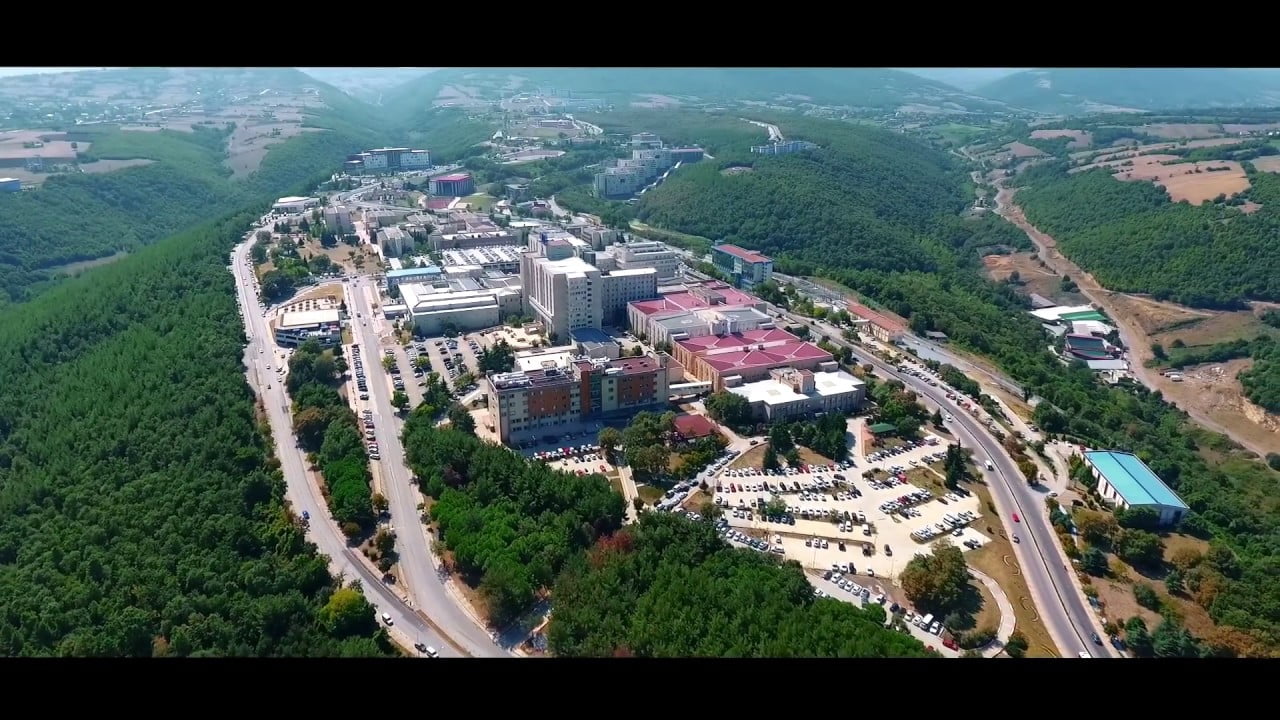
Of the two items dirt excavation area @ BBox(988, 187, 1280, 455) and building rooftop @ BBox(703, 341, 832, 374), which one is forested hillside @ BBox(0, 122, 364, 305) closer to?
building rooftop @ BBox(703, 341, 832, 374)

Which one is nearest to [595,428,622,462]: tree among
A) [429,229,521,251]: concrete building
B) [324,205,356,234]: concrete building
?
[429,229,521,251]: concrete building

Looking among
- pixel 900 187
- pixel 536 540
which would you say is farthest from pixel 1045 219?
pixel 536 540

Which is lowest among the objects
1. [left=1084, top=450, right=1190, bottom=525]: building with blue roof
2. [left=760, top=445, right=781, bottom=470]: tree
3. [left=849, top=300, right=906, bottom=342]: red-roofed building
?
[left=849, top=300, right=906, bottom=342]: red-roofed building

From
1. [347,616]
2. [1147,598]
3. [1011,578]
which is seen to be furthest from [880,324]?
[347,616]

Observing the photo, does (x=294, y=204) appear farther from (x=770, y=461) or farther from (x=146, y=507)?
(x=770, y=461)

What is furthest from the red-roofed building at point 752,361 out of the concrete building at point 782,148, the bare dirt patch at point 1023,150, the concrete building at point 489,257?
the bare dirt patch at point 1023,150

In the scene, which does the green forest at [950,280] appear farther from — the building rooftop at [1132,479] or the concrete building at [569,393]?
the concrete building at [569,393]
